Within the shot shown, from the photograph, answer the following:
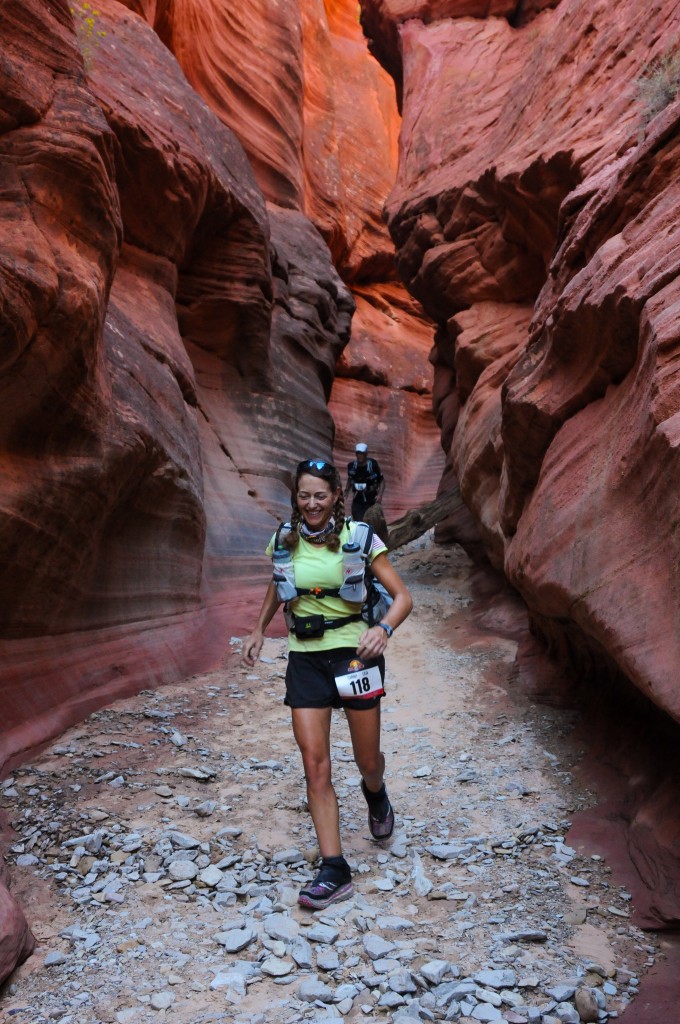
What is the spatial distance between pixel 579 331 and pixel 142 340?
16.4 feet

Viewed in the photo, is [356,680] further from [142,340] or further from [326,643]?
[142,340]

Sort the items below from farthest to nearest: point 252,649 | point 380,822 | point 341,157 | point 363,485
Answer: point 341,157, point 363,485, point 380,822, point 252,649

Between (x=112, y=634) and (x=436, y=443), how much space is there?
22.8m

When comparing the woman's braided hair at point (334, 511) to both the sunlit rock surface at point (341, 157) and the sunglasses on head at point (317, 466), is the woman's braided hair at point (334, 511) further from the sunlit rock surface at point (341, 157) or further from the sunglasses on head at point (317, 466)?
the sunlit rock surface at point (341, 157)

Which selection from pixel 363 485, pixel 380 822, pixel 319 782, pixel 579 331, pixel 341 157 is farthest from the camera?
→ pixel 341 157

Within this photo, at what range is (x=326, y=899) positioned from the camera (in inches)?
138

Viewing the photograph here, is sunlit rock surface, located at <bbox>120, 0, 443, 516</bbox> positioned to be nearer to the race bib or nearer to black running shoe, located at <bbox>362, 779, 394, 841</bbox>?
black running shoe, located at <bbox>362, 779, 394, 841</bbox>

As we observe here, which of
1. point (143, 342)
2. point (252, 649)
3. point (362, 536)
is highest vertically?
A: point (143, 342)

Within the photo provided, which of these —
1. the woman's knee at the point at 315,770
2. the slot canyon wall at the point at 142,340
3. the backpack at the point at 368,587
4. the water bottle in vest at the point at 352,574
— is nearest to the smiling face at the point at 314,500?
the backpack at the point at 368,587

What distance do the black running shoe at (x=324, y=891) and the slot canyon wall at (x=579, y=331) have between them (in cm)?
136

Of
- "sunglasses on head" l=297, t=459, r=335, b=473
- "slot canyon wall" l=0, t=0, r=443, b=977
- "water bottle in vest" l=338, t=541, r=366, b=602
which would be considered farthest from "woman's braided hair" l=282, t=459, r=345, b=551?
"slot canyon wall" l=0, t=0, r=443, b=977

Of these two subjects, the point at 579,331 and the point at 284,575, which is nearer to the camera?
the point at 284,575

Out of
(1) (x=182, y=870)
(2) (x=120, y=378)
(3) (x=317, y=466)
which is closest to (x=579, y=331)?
(3) (x=317, y=466)

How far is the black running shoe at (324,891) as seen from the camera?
137 inches
